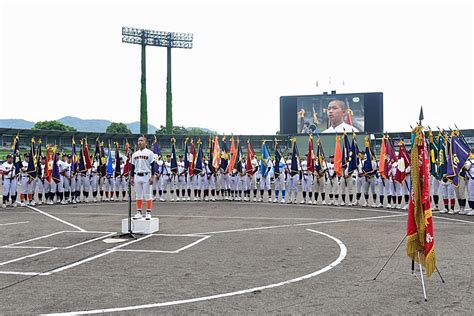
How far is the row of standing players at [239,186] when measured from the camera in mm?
17938

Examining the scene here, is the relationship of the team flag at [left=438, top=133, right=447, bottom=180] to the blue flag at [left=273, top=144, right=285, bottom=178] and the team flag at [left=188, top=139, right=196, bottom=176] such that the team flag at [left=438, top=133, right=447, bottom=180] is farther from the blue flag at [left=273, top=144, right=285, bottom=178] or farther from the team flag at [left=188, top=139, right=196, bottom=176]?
the team flag at [left=188, top=139, right=196, bottom=176]

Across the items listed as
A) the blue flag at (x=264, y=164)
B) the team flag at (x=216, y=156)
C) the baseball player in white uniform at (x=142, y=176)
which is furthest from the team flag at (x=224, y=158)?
the baseball player in white uniform at (x=142, y=176)

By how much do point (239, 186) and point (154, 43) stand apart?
198 ft

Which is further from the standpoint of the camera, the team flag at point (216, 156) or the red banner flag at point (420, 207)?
the team flag at point (216, 156)

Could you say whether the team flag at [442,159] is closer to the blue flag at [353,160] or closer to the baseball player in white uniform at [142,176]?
the blue flag at [353,160]

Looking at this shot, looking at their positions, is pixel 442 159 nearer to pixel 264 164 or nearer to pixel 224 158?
pixel 264 164

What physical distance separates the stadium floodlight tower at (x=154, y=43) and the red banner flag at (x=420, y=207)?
74339 millimetres

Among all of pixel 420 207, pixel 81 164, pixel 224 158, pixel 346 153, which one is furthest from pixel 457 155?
pixel 81 164

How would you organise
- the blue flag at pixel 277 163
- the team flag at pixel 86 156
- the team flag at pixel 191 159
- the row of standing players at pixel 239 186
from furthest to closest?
the team flag at pixel 191 159 → the team flag at pixel 86 156 → the blue flag at pixel 277 163 → the row of standing players at pixel 239 186

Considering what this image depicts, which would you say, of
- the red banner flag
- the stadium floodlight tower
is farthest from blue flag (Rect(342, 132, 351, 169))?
the stadium floodlight tower

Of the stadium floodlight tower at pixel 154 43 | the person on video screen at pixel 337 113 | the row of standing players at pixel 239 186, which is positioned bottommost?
the row of standing players at pixel 239 186

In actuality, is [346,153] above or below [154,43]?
below

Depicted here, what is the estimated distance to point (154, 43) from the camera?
255 ft

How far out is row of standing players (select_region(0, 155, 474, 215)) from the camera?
17938mm
